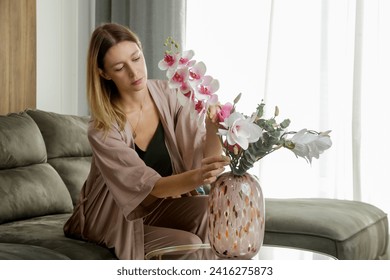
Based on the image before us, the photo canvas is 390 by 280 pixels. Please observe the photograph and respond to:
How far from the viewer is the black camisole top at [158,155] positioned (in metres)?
2.31

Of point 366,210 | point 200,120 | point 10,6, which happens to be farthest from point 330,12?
point 200,120

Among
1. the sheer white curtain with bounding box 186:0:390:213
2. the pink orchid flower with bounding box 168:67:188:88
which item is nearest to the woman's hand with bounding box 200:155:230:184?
the pink orchid flower with bounding box 168:67:188:88

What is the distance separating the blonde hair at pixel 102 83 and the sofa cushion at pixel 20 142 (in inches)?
26.6

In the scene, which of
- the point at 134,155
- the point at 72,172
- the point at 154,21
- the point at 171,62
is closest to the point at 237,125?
the point at 171,62

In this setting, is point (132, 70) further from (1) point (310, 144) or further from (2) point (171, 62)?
(1) point (310, 144)

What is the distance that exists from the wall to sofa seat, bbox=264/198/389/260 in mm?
1796

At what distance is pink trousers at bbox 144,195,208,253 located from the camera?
215cm

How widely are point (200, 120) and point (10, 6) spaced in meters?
2.19

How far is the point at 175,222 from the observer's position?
2312 millimetres

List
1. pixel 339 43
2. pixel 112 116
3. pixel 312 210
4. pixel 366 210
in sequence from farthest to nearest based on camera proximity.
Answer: pixel 339 43 < pixel 366 210 < pixel 312 210 < pixel 112 116

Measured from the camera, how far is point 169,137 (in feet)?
7.68

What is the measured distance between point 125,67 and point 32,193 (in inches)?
32.2
